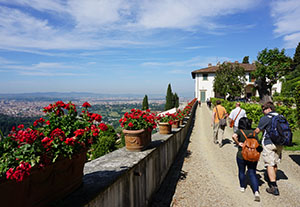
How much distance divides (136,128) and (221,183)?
271 centimetres

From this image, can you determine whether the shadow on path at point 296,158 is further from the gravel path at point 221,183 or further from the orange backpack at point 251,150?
the orange backpack at point 251,150

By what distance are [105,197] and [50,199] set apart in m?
0.61

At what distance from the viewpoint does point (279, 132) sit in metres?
3.99

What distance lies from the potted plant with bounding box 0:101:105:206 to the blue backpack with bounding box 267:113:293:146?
388 cm

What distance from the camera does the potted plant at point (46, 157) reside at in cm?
116

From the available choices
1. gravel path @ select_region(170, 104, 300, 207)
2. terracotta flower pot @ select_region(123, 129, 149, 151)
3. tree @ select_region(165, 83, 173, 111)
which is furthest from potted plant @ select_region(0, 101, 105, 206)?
tree @ select_region(165, 83, 173, 111)

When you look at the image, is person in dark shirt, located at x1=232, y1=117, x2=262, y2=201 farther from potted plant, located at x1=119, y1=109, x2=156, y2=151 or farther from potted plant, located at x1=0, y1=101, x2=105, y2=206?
potted plant, located at x1=0, y1=101, x2=105, y2=206

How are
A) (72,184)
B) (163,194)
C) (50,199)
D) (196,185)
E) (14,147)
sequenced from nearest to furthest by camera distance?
(14,147) < (50,199) < (72,184) < (163,194) < (196,185)

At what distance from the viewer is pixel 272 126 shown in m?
4.05

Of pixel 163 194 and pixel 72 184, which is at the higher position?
pixel 72 184

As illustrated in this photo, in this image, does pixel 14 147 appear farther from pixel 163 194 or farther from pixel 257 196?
pixel 257 196

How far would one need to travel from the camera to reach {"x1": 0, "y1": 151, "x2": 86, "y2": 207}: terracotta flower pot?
3.75 feet

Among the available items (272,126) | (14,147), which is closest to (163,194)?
(272,126)

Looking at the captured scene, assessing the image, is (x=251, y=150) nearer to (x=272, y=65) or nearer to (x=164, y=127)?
(x=164, y=127)
